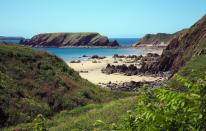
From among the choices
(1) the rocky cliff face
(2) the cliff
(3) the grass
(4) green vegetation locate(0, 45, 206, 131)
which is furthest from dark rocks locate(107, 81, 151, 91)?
(3) the grass

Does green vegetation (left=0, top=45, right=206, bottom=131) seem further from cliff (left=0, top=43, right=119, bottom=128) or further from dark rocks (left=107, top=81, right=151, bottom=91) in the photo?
dark rocks (left=107, top=81, right=151, bottom=91)

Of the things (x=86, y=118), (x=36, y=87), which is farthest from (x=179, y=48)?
(x=86, y=118)

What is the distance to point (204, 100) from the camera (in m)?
5.48

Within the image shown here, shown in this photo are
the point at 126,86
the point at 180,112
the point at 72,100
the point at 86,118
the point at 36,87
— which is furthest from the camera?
the point at 126,86

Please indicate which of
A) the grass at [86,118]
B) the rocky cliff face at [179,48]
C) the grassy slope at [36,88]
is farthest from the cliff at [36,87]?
the rocky cliff face at [179,48]

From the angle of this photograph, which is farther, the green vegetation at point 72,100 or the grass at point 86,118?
the grass at point 86,118

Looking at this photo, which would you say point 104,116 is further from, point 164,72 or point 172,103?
point 164,72

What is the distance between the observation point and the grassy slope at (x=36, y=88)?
1127 inches

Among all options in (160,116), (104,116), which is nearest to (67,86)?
(104,116)

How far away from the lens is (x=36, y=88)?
3331cm


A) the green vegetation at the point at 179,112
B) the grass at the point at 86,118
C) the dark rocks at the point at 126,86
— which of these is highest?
the green vegetation at the point at 179,112

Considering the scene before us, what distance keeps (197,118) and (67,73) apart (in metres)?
35.7

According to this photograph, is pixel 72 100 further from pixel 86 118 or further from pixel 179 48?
pixel 179 48

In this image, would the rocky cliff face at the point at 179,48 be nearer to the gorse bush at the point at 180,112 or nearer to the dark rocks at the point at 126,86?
the dark rocks at the point at 126,86
